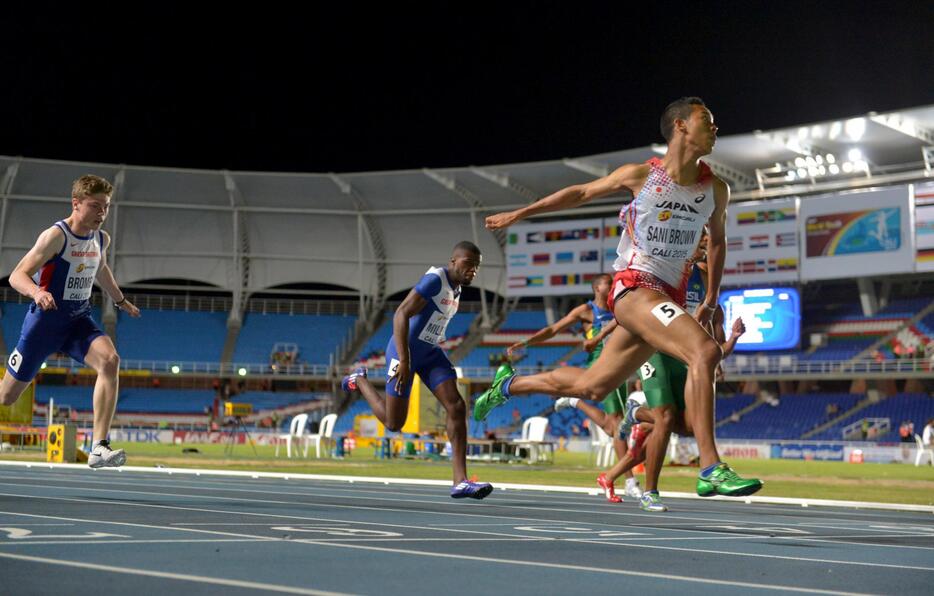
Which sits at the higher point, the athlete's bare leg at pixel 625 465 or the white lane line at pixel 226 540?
the athlete's bare leg at pixel 625 465

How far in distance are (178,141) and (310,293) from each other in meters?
10.5

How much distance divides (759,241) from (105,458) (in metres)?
40.7

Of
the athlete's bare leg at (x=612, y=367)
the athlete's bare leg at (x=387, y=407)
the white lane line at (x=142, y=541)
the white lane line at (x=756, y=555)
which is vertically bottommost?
the white lane line at (x=756, y=555)

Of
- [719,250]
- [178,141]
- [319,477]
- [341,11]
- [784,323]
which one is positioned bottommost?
[319,477]

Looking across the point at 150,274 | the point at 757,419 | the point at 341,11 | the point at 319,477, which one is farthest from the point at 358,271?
the point at 319,477

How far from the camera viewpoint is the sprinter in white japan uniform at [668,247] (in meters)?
6.28

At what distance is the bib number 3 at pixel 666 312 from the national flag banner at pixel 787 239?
4134cm

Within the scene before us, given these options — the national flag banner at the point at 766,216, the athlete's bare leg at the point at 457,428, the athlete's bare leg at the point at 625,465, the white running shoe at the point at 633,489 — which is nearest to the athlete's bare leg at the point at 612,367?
the athlete's bare leg at the point at 457,428

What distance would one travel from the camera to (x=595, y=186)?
6484 millimetres

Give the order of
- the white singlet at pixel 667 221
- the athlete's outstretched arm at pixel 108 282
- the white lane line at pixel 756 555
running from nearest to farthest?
1. the white lane line at pixel 756 555
2. the white singlet at pixel 667 221
3. the athlete's outstretched arm at pixel 108 282

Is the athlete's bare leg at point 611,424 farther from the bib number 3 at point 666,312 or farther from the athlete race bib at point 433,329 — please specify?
the bib number 3 at point 666,312

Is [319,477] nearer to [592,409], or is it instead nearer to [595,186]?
[592,409]

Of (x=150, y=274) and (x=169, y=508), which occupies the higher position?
(x=150, y=274)

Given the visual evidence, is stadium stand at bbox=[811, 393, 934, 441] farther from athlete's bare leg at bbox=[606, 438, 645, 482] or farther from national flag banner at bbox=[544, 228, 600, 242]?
athlete's bare leg at bbox=[606, 438, 645, 482]
